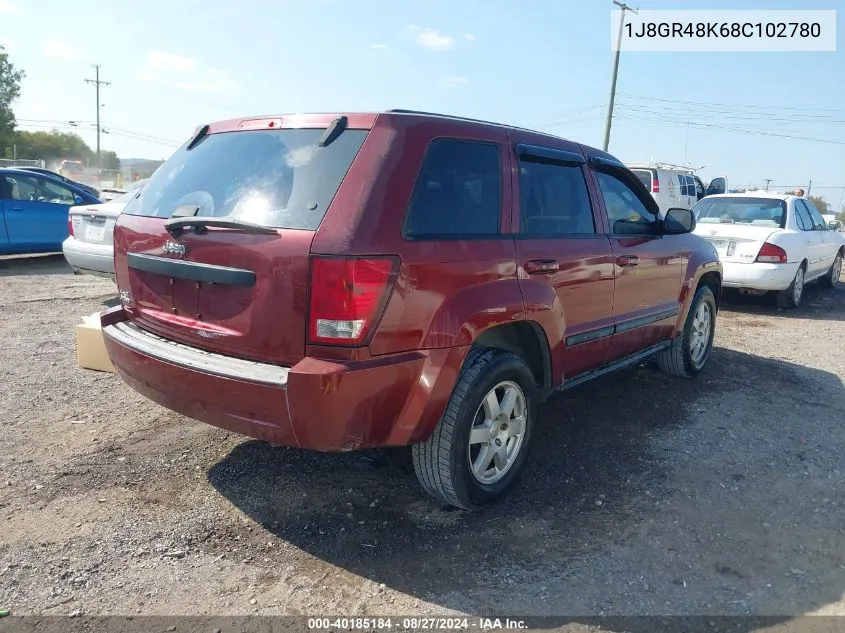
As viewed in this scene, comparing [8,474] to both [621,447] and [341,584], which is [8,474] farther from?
[621,447]

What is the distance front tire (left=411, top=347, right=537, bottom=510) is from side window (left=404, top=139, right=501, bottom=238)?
0.62 m

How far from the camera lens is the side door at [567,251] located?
3469mm

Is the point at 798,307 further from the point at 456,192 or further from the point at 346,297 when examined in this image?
the point at 346,297

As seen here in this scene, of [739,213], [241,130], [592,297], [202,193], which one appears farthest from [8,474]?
[739,213]

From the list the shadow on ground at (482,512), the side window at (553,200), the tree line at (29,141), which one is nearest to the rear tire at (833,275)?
the shadow on ground at (482,512)

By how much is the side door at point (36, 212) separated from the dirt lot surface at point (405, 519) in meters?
6.27

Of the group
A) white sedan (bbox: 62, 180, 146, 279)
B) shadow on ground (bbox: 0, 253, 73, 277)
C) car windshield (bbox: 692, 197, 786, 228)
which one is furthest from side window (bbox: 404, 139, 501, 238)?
shadow on ground (bbox: 0, 253, 73, 277)

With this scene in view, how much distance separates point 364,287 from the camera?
8.54 feet

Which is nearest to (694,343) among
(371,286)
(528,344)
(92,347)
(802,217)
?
(528,344)

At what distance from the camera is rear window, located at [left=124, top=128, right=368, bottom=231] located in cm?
278

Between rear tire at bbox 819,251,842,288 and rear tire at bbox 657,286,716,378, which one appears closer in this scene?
rear tire at bbox 657,286,716,378

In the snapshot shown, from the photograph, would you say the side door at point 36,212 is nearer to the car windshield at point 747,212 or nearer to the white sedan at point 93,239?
the white sedan at point 93,239

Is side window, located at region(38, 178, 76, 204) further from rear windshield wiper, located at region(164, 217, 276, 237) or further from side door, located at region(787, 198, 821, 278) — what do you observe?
side door, located at region(787, 198, 821, 278)

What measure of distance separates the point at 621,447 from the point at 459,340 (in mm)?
1778
